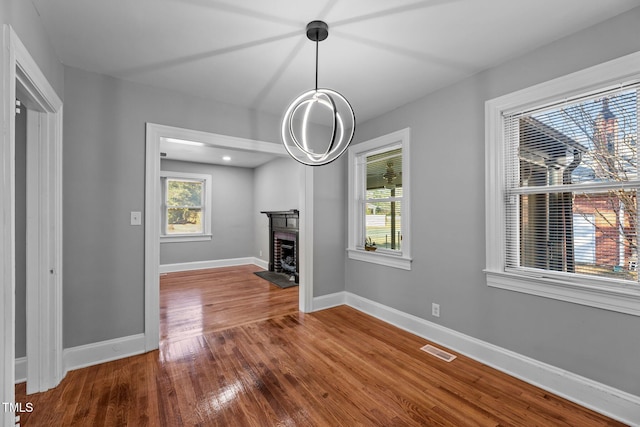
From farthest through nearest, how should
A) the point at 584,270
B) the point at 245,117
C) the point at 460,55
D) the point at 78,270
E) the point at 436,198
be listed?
the point at 245,117, the point at 436,198, the point at 78,270, the point at 460,55, the point at 584,270

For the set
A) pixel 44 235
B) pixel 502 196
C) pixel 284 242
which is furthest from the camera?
pixel 284 242

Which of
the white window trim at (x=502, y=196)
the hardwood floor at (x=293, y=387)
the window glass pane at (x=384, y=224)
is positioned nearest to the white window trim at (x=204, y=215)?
the hardwood floor at (x=293, y=387)

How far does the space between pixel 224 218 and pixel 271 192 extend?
140cm

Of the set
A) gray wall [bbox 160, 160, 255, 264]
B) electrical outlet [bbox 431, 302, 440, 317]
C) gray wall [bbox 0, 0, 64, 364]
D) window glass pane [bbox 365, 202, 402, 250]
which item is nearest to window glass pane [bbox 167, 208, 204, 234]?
gray wall [bbox 160, 160, 255, 264]

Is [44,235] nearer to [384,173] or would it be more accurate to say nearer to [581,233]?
[384,173]

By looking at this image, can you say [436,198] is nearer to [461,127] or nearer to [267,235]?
[461,127]

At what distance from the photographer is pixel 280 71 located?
2.56 meters

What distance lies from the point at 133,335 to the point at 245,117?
8.31ft

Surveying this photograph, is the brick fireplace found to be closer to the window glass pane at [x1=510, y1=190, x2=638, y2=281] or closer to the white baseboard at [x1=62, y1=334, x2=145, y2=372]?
the white baseboard at [x1=62, y1=334, x2=145, y2=372]

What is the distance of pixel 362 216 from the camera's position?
3982 mm

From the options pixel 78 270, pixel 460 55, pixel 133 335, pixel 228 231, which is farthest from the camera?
pixel 228 231

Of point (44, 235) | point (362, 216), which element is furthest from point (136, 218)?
point (362, 216)

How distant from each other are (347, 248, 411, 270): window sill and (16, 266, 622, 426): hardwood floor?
0.72 metres

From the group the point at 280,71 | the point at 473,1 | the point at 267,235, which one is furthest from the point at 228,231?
the point at 473,1
